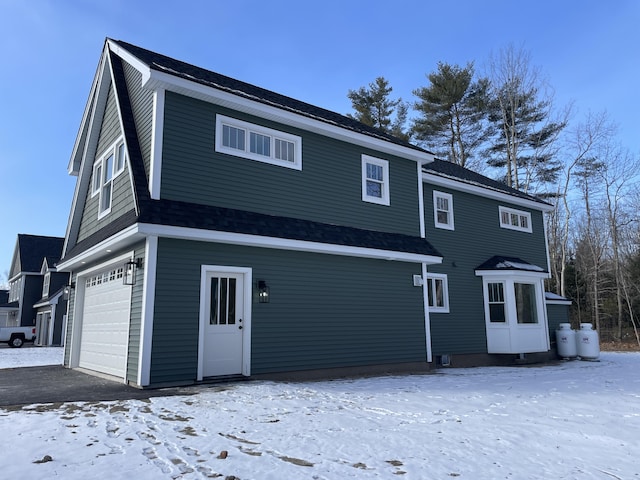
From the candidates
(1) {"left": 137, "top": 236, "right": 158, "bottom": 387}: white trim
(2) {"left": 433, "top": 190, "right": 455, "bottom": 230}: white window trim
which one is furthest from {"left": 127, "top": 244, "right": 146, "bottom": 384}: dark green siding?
(2) {"left": 433, "top": 190, "right": 455, "bottom": 230}: white window trim

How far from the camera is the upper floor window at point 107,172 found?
32.1 ft

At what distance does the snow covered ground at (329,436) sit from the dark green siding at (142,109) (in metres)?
4.55

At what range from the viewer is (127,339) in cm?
820

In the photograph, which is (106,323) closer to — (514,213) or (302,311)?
(302,311)

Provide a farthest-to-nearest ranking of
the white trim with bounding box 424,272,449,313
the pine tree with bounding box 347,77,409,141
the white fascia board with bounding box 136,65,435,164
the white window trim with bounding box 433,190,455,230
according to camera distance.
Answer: the pine tree with bounding box 347,77,409,141 < the white window trim with bounding box 433,190,455,230 < the white trim with bounding box 424,272,449,313 < the white fascia board with bounding box 136,65,435,164

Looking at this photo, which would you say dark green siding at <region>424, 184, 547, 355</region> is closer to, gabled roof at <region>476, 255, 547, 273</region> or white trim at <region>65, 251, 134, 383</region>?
gabled roof at <region>476, 255, 547, 273</region>

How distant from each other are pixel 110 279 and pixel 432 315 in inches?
334

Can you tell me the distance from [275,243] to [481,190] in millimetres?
8773

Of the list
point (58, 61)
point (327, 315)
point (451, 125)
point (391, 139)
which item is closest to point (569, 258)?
point (451, 125)

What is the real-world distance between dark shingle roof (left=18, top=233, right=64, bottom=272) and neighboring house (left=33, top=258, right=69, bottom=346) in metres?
1.05

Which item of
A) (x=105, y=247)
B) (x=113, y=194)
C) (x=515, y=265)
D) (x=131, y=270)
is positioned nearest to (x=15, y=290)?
(x=113, y=194)

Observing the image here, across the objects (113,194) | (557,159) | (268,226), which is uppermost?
(557,159)

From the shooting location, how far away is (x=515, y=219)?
1628 cm

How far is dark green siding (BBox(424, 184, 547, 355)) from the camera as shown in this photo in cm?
1312
